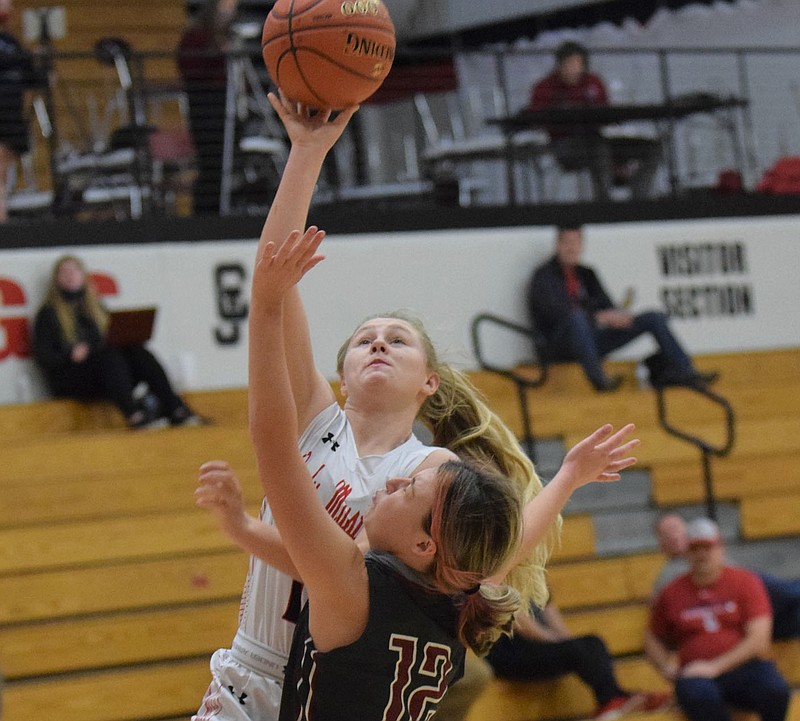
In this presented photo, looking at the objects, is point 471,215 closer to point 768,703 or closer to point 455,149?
point 455,149

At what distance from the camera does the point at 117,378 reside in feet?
21.6

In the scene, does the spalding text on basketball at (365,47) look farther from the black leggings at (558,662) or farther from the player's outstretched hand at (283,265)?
the black leggings at (558,662)

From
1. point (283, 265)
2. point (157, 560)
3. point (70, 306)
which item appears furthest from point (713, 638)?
point (283, 265)

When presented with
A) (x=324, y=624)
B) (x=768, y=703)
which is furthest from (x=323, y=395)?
(x=768, y=703)

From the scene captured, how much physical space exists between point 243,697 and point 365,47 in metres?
1.19

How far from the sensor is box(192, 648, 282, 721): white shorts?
7.86ft

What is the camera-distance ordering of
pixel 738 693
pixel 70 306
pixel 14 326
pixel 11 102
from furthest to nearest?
pixel 11 102 < pixel 14 326 < pixel 70 306 < pixel 738 693

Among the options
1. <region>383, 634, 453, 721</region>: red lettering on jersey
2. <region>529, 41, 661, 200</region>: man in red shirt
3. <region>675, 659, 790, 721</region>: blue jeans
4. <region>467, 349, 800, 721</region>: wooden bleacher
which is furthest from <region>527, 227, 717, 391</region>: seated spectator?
<region>383, 634, 453, 721</region>: red lettering on jersey

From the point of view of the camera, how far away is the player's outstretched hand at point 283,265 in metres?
1.95

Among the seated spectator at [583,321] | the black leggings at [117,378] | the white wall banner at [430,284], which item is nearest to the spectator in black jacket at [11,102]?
the white wall banner at [430,284]

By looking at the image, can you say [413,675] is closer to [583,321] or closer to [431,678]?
[431,678]

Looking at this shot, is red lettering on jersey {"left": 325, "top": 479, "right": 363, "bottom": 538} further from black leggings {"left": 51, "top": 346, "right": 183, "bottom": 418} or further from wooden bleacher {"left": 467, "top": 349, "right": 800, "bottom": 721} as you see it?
black leggings {"left": 51, "top": 346, "right": 183, "bottom": 418}

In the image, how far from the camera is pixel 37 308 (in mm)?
7023

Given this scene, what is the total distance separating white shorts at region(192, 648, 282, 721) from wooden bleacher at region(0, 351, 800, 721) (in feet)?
8.93
